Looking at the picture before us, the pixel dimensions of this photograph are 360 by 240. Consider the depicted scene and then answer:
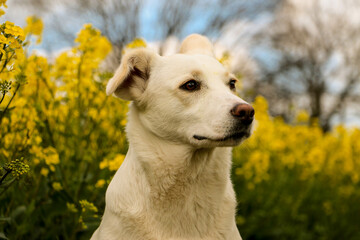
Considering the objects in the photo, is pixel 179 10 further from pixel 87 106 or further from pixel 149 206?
pixel 149 206

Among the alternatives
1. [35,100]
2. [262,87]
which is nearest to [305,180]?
[35,100]

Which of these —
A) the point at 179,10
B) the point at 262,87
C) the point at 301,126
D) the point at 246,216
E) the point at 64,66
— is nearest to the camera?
the point at 64,66

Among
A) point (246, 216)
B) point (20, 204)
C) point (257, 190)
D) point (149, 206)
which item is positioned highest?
point (257, 190)

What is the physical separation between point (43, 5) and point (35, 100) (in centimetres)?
1416

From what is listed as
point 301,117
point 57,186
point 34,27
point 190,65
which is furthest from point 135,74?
point 301,117

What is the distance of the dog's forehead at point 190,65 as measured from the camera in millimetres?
2652

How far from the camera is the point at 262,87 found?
23.2 m

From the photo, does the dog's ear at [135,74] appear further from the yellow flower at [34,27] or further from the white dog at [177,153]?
the yellow flower at [34,27]

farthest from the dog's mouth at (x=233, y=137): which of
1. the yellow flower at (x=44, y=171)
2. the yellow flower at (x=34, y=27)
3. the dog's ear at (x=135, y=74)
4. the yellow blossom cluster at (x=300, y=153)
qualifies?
the yellow blossom cluster at (x=300, y=153)

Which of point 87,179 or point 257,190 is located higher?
point 257,190

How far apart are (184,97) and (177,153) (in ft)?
1.22

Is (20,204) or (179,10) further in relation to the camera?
(179,10)

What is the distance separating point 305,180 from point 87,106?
4443 millimetres

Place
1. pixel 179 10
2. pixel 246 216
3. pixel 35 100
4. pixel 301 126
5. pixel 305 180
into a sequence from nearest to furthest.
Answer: pixel 35 100
pixel 246 216
pixel 305 180
pixel 301 126
pixel 179 10
